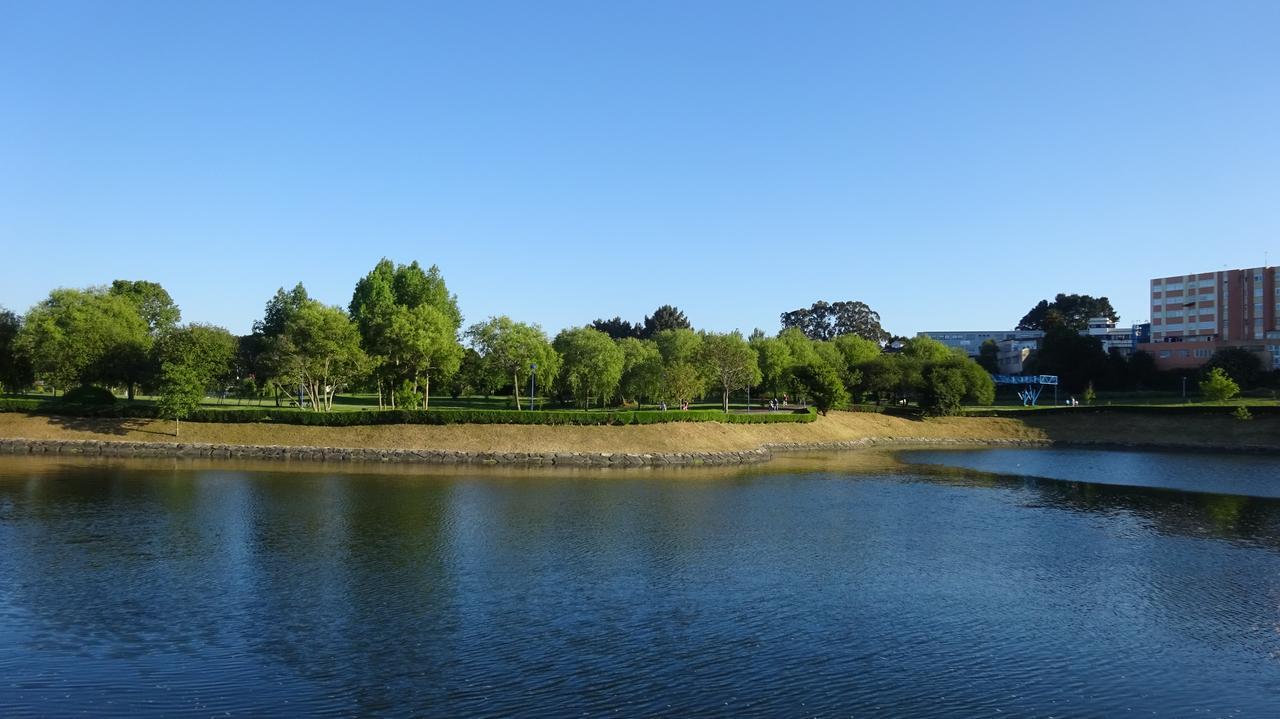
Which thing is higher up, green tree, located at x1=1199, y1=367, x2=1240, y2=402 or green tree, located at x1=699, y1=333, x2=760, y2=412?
green tree, located at x1=699, y1=333, x2=760, y2=412

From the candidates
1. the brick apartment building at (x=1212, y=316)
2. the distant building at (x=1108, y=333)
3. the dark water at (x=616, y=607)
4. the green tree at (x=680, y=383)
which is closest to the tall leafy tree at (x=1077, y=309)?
the distant building at (x=1108, y=333)

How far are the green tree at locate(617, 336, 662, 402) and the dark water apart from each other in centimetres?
4101

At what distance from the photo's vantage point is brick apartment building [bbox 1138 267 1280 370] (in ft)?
343

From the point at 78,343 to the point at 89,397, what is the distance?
499cm

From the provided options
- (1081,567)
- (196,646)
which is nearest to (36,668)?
(196,646)

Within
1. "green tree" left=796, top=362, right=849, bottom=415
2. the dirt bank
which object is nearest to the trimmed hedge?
the dirt bank

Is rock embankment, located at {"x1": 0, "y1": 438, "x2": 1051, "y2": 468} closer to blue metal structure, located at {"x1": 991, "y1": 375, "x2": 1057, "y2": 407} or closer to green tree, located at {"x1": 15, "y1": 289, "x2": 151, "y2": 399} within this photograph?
green tree, located at {"x1": 15, "y1": 289, "x2": 151, "y2": 399}

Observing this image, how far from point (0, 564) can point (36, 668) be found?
383 inches

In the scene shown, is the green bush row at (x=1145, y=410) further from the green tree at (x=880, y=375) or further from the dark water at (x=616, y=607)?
the dark water at (x=616, y=607)

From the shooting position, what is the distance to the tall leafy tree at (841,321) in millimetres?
166875

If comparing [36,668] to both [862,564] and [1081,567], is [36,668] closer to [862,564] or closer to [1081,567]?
[862,564]

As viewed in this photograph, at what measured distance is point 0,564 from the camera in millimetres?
23203

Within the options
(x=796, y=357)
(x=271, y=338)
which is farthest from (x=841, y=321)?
(x=271, y=338)

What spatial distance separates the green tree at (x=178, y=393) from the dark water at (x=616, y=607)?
19.0m
